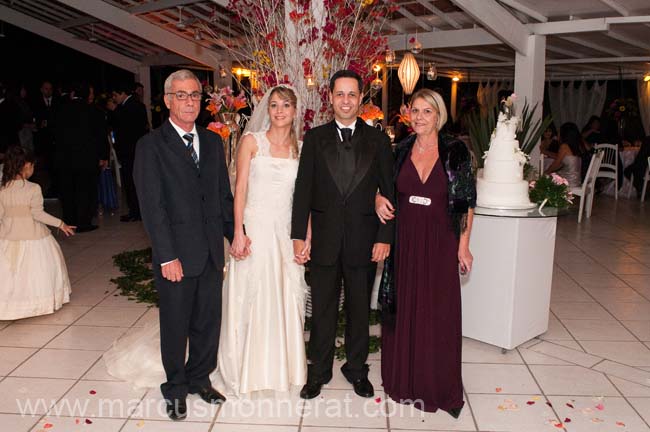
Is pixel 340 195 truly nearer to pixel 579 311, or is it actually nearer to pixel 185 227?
pixel 185 227

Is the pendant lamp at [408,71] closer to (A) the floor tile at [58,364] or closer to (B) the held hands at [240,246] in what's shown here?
(B) the held hands at [240,246]

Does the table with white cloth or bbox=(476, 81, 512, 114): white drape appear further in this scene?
bbox=(476, 81, 512, 114): white drape

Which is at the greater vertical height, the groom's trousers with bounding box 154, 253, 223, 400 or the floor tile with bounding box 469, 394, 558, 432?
the groom's trousers with bounding box 154, 253, 223, 400

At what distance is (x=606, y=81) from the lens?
17.4 m

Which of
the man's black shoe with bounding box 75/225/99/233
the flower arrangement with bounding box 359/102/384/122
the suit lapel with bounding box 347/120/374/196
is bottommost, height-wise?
the man's black shoe with bounding box 75/225/99/233

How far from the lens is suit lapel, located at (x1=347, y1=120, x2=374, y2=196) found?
315 centimetres

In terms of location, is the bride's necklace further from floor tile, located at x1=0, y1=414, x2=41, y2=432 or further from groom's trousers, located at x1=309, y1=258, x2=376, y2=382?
floor tile, located at x1=0, y1=414, x2=41, y2=432

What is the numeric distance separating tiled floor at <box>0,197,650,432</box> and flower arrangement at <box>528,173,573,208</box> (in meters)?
0.99

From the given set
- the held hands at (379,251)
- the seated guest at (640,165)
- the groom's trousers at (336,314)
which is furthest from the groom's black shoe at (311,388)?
the seated guest at (640,165)

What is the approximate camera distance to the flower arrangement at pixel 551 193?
4078 millimetres

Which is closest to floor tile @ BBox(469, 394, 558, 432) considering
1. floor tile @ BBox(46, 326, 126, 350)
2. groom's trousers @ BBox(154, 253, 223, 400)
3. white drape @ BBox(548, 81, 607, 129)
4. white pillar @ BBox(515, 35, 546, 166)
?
groom's trousers @ BBox(154, 253, 223, 400)

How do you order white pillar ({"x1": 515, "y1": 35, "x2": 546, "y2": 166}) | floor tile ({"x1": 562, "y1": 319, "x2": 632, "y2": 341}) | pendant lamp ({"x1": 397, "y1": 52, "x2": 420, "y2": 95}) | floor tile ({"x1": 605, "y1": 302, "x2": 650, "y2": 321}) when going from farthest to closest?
white pillar ({"x1": 515, "y1": 35, "x2": 546, "y2": 166}) < pendant lamp ({"x1": 397, "y1": 52, "x2": 420, "y2": 95}) < floor tile ({"x1": 605, "y1": 302, "x2": 650, "y2": 321}) < floor tile ({"x1": 562, "y1": 319, "x2": 632, "y2": 341})

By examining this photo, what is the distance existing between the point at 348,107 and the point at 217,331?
4.57 ft

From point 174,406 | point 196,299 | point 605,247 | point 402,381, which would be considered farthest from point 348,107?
point 605,247
